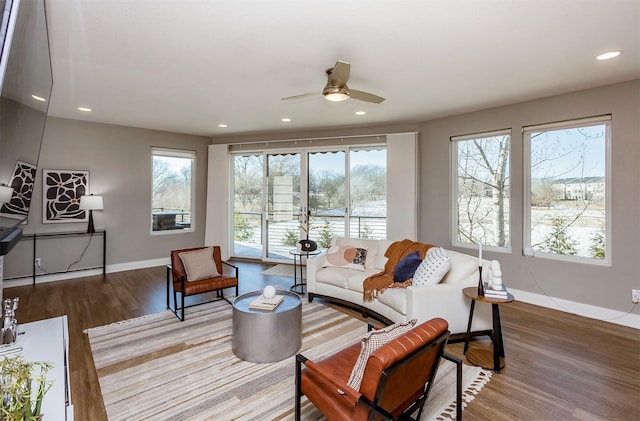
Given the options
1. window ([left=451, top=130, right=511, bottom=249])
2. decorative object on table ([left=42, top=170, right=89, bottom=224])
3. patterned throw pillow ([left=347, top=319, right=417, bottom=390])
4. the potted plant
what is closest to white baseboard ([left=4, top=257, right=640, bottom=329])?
window ([left=451, top=130, right=511, bottom=249])

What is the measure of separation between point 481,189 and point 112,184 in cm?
600

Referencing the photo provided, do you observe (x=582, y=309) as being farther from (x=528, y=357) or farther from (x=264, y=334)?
(x=264, y=334)

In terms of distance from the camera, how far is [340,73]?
2.63 meters

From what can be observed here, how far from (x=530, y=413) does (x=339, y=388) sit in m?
1.43

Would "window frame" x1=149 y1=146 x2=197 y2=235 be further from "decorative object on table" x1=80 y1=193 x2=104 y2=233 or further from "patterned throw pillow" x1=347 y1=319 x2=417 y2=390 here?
"patterned throw pillow" x1=347 y1=319 x2=417 y2=390

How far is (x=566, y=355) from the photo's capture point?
266 centimetres

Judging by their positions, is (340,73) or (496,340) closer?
(496,340)

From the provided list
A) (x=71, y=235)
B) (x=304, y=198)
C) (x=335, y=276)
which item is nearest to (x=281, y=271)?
(x=304, y=198)

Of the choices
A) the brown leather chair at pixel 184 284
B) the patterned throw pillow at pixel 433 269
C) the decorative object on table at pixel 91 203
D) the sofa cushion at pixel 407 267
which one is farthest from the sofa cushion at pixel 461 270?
the decorative object on table at pixel 91 203

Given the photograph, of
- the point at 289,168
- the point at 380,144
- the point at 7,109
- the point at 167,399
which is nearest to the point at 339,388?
the point at 167,399

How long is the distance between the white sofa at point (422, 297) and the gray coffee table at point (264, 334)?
3.25 feet

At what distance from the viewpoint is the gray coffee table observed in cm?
252

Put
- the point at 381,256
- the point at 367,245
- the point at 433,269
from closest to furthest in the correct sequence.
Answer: the point at 433,269
the point at 381,256
the point at 367,245

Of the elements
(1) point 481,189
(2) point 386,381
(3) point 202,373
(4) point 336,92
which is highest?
(4) point 336,92
